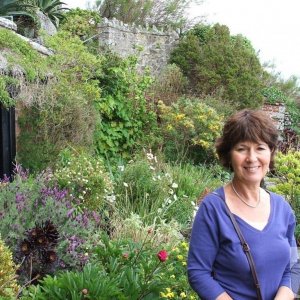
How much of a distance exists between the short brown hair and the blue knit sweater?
0.92ft

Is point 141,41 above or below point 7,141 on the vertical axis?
above

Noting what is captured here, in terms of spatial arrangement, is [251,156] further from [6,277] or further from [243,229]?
[6,277]

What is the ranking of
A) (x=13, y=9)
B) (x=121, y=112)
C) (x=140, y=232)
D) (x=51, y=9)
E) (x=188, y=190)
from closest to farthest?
(x=140, y=232) < (x=188, y=190) < (x=121, y=112) < (x=13, y=9) < (x=51, y=9)

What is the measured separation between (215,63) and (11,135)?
983 centimetres

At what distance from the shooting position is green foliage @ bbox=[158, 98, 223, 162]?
38.8 ft

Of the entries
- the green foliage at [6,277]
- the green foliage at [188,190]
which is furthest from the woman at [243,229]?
the green foliage at [188,190]

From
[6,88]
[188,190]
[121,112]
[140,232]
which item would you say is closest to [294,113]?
[121,112]

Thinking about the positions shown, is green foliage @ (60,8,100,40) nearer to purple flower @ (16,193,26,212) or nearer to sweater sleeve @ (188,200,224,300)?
purple flower @ (16,193,26,212)

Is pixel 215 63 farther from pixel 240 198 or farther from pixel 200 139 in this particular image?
pixel 240 198

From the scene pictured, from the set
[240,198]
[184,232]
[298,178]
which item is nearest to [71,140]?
[184,232]

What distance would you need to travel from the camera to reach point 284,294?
242 centimetres

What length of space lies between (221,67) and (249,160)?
1416 centimetres

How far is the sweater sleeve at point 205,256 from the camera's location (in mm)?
2336

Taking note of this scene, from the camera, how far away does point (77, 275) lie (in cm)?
340
